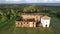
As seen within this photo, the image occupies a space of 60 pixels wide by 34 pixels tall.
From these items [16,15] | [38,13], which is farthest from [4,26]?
[38,13]

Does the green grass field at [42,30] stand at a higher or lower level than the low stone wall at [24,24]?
lower

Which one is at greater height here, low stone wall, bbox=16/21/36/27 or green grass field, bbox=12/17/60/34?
low stone wall, bbox=16/21/36/27

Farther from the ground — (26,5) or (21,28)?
(26,5)

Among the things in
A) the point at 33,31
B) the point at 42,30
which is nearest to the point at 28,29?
the point at 33,31

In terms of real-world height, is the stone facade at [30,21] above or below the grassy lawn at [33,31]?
above

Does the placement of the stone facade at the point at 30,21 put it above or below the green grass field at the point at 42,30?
above

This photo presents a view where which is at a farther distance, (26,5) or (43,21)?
(26,5)

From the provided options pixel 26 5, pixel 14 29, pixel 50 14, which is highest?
pixel 26 5

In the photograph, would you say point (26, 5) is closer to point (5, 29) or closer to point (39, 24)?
point (39, 24)

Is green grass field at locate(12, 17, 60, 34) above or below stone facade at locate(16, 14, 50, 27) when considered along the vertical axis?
below
